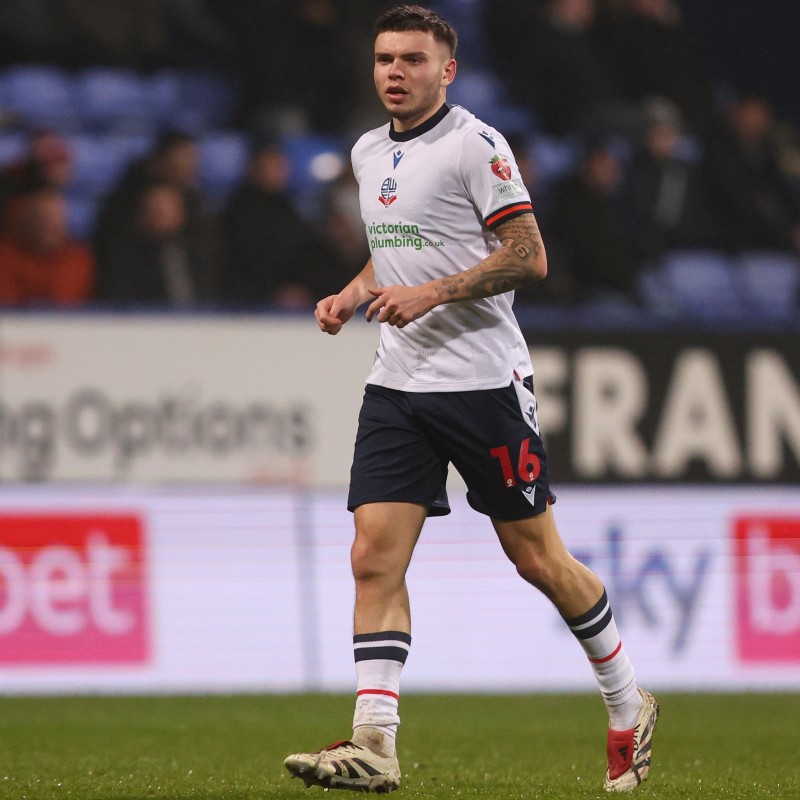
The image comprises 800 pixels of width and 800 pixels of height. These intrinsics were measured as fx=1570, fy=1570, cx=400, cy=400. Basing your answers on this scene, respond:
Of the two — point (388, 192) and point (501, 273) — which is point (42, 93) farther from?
point (501, 273)

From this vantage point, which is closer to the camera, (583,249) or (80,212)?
(583,249)

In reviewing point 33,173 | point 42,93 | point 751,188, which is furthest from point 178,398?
point 751,188

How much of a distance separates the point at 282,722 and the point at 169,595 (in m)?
1.69

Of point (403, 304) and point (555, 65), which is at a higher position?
point (555, 65)

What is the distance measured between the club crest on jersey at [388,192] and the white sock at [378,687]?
3.82 feet

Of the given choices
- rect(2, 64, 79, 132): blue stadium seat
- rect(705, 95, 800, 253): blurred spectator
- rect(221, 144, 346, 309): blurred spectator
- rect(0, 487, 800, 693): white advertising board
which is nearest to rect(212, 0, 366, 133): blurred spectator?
rect(2, 64, 79, 132): blue stadium seat

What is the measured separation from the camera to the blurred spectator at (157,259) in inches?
380

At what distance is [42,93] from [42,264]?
292cm

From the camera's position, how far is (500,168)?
4145 mm

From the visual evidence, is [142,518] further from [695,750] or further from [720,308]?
[720,308]

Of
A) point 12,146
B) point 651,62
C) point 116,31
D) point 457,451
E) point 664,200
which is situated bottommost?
point 457,451

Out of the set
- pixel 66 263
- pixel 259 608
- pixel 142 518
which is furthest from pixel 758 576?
pixel 66 263

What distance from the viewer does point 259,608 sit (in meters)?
8.23

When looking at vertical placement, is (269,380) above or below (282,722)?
above
